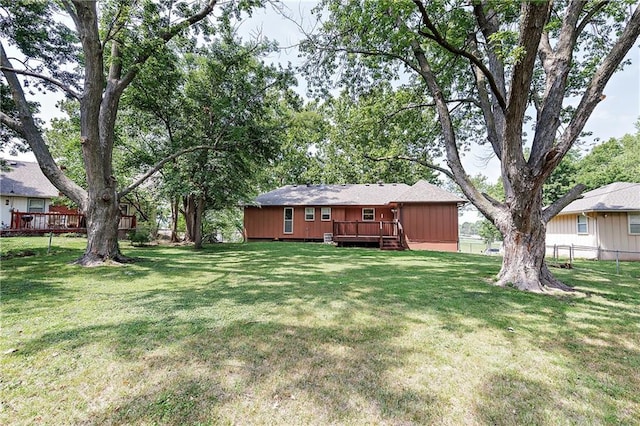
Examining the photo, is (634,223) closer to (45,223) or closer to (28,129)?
(28,129)

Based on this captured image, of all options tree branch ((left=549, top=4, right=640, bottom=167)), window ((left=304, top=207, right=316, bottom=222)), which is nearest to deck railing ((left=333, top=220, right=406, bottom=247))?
window ((left=304, top=207, right=316, bottom=222))

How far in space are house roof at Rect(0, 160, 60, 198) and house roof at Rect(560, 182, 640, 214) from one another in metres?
31.5

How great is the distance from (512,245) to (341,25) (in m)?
7.70

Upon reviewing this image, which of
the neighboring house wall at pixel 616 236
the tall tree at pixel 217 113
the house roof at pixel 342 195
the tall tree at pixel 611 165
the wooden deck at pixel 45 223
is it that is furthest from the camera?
the tall tree at pixel 611 165

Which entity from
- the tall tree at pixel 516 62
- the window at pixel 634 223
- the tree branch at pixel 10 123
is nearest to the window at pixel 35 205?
the tree branch at pixel 10 123

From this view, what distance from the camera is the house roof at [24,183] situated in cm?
1803

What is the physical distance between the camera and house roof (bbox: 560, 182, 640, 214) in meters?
13.0

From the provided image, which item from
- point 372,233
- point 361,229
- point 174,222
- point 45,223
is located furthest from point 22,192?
point 372,233

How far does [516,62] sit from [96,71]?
9.87 m

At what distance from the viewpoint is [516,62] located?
15.2 feet

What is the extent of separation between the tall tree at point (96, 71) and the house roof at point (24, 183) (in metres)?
13.8

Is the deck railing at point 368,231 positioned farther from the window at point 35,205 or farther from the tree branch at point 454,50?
the window at point 35,205

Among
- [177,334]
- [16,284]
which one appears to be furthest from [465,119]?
[16,284]

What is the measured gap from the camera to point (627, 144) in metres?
27.6
